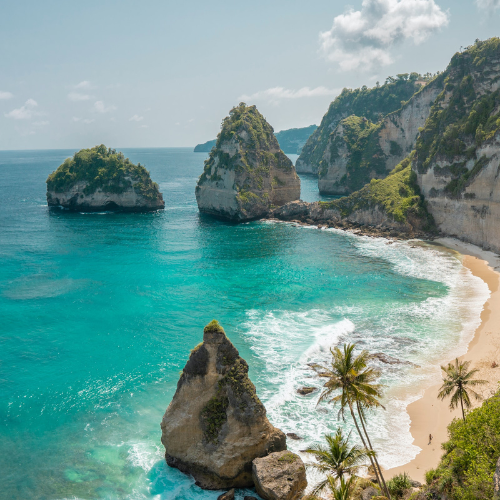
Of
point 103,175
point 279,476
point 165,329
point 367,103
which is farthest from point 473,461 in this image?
point 367,103

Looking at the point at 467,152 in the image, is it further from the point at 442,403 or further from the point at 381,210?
the point at 442,403

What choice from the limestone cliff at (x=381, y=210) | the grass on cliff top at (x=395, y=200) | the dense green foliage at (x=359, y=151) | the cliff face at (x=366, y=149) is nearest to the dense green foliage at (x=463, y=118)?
the grass on cliff top at (x=395, y=200)

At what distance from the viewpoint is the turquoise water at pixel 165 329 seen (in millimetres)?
28906

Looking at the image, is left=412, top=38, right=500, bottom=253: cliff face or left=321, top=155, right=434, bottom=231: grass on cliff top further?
left=321, top=155, right=434, bottom=231: grass on cliff top

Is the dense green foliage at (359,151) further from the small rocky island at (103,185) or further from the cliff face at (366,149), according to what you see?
the small rocky island at (103,185)

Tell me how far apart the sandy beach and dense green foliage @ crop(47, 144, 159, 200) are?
295ft

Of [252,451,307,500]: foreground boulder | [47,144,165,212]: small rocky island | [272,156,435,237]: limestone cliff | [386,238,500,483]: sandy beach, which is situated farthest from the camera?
[47,144,165,212]: small rocky island

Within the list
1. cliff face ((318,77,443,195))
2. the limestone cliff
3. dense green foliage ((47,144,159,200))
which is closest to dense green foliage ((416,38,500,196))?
the limestone cliff

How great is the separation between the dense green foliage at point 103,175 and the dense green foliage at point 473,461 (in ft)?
348

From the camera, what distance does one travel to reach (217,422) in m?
26.6

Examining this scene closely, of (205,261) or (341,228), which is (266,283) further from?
(341,228)

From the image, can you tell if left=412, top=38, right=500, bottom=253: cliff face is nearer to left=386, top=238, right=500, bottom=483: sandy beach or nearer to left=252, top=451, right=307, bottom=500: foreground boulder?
left=386, top=238, right=500, bottom=483: sandy beach

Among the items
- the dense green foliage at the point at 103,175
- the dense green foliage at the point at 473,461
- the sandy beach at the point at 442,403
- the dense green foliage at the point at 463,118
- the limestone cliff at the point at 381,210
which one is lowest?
the sandy beach at the point at 442,403

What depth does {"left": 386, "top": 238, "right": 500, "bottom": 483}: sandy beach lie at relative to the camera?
1094 inches
